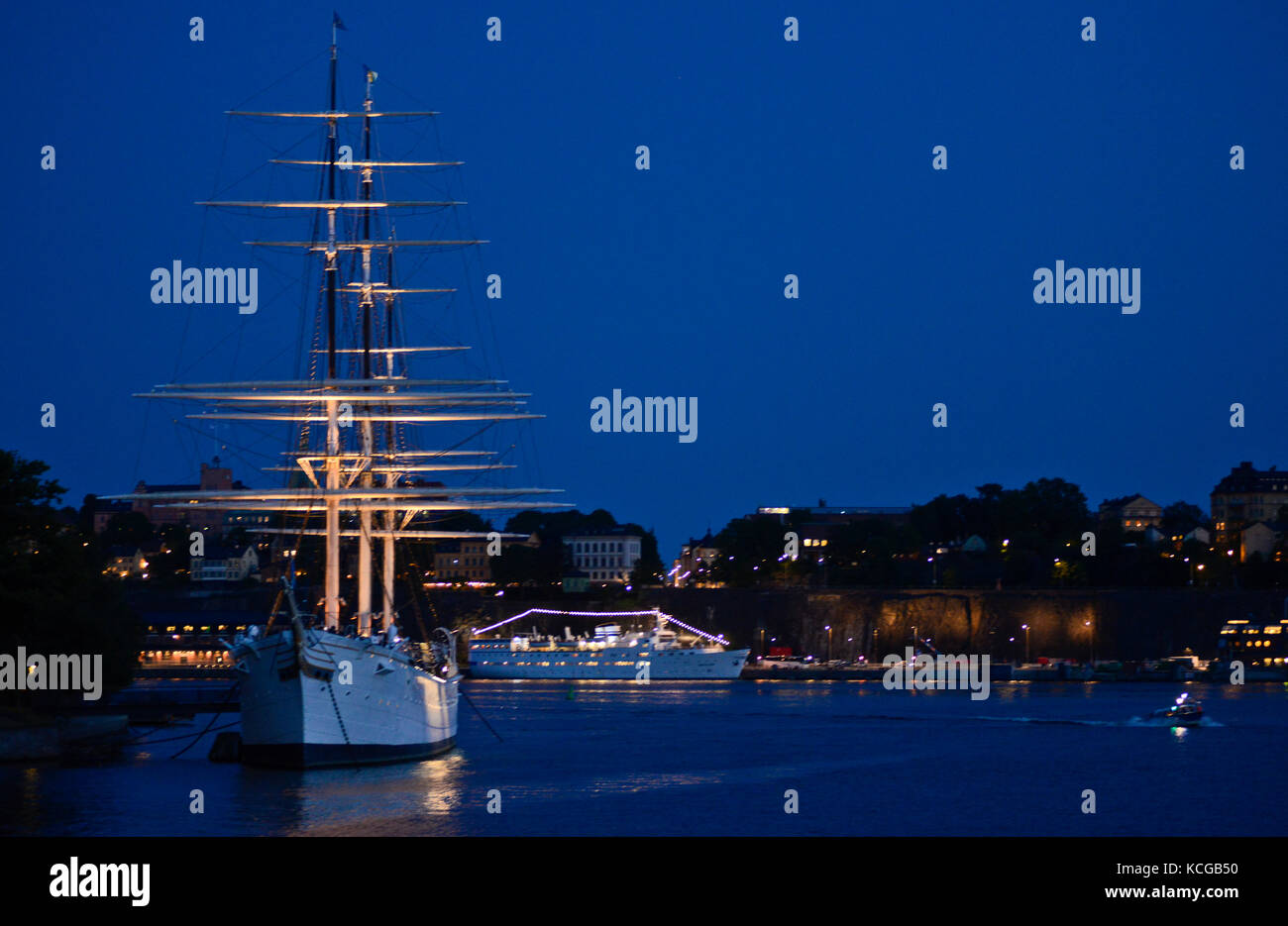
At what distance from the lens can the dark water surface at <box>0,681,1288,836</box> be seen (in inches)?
1501

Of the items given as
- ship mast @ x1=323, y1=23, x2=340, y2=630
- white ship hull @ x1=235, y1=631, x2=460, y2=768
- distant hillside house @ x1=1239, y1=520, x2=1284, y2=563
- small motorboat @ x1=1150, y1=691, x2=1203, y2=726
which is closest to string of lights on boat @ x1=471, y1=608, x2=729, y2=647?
distant hillside house @ x1=1239, y1=520, x2=1284, y2=563

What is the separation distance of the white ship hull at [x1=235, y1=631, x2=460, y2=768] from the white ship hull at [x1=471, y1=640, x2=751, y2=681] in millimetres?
87965

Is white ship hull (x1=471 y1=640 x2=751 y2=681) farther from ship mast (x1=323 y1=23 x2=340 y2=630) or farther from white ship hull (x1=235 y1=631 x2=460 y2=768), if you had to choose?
white ship hull (x1=235 y1=631 x2=460 y2=768)

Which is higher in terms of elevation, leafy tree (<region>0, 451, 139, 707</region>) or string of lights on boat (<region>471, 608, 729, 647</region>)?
leafy tree (<region>0, 451, 139, 707</region>)

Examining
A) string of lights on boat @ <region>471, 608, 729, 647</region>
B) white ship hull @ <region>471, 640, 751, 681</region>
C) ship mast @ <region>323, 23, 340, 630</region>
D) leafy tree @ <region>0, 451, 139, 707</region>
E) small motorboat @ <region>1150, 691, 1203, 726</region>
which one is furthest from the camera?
string of lights on boat @ <region>471, 608, 729, 647</region>

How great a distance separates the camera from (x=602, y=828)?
37125 mm

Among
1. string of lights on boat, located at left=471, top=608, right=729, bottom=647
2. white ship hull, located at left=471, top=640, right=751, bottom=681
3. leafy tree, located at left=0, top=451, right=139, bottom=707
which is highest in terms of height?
leafy tree, located at left=0, top=451, right=139, bottom=707

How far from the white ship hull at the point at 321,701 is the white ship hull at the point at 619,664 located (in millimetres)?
87965

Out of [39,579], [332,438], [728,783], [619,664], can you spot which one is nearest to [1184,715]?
[728,783]

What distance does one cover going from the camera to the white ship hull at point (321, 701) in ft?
147
